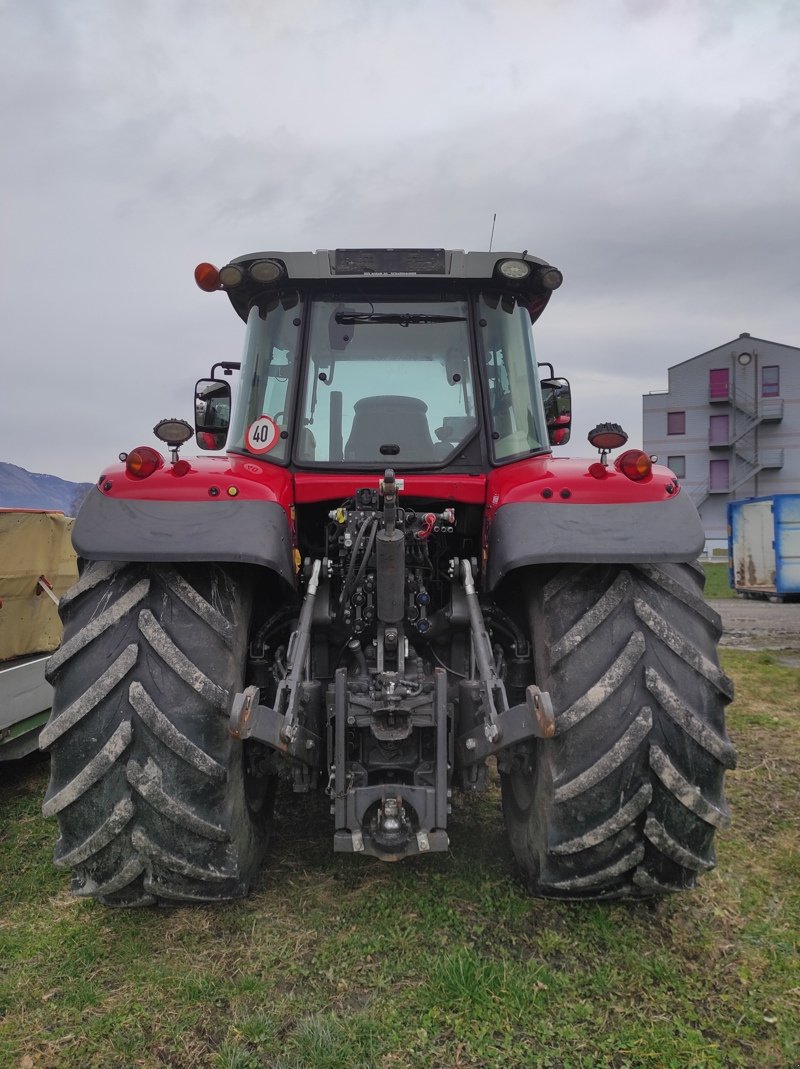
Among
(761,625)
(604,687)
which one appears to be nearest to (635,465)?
(604,687)

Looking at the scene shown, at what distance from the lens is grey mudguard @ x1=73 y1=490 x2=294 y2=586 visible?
257 cm

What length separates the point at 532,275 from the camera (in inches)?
134

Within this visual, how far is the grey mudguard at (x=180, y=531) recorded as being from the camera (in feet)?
8.42

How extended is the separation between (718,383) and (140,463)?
38.3 meters

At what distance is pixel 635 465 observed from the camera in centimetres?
274

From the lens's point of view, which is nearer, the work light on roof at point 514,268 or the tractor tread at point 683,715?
the tractor tread at point 683,715

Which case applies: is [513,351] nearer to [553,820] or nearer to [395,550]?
[395,550]

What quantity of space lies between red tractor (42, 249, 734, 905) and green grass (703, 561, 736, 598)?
572 inches

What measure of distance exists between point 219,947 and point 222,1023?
15.4 inches

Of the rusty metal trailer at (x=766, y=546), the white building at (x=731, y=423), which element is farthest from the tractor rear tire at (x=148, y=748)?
the white building at (x=731, y=423)

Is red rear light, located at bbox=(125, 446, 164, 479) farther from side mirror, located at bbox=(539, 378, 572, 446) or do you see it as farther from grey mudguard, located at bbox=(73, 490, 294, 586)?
side mirror, located at bbox=(539, 378, 572, 446)

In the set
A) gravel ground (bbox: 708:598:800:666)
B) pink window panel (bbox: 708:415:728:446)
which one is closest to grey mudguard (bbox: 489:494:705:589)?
gravel ground (bbox: 708:598:800:666)

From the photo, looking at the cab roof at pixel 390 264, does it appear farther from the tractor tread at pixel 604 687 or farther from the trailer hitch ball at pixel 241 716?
the trailer hitch ball at pixel 241 716

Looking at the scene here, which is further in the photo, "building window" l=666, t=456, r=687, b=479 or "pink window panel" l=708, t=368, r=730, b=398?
"building window" l=666, t=456, r=687, b=479
